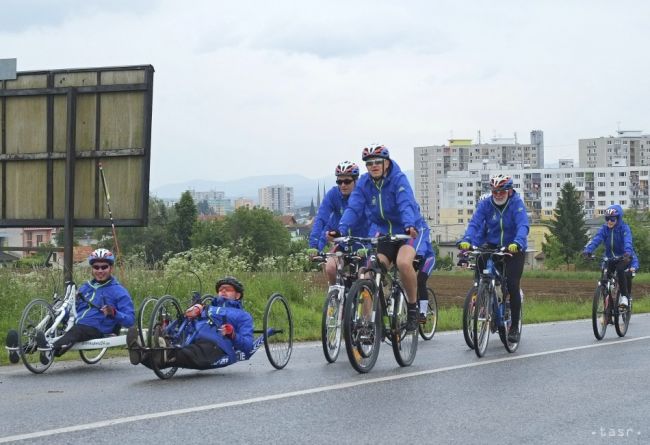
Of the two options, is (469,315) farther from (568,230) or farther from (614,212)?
(568,230)

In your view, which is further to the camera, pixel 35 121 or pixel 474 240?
pixel 35 121

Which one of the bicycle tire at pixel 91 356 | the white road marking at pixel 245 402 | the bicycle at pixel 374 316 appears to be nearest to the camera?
the white road marking at pixel 245 402

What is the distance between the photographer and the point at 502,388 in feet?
30.0

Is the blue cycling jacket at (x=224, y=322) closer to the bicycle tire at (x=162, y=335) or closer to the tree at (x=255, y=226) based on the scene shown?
the bicycle tire at (x=162, y=335)

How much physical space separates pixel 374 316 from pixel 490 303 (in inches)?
110

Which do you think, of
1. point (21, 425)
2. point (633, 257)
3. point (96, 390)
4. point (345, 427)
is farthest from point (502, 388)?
point (633, 257)

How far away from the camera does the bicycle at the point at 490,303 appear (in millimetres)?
12086

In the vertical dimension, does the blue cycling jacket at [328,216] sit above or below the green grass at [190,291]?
above

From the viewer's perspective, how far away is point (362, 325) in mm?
10031

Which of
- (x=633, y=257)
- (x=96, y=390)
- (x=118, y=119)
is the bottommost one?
(x=96, y=390)

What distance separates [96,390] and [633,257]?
9.34 meters

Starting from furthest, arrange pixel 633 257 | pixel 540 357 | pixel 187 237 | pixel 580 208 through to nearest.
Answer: pixel 580 208, pixel 187 237, pixel 633 257, pixel 540 357

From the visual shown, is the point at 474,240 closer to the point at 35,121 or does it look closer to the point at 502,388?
the point at 502,388

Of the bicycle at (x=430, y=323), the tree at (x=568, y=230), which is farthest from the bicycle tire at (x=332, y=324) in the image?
the tree at (x=568, y=230)
